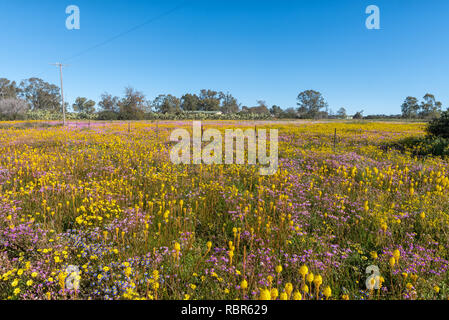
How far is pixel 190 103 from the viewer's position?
10850 centimetres

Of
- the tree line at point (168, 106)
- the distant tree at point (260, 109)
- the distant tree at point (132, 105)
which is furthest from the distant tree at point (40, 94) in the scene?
the distant tree at point (260, 109)

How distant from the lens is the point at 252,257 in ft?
9.04

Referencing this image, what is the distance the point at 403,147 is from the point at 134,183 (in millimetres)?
12521

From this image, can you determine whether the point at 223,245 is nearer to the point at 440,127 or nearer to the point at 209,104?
the point at 440,127

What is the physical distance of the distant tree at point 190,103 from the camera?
355 ft

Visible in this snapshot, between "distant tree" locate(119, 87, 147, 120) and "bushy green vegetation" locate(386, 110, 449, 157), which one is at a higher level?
"distant tree" locate(119, 87, 147, 120)

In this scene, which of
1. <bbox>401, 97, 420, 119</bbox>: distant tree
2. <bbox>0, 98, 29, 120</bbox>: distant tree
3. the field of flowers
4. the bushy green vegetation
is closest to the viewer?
the field of flowers

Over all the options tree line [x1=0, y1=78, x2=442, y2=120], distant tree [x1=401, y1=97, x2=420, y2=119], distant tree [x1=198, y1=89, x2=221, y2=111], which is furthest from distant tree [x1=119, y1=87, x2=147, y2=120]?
distant tree [x1=401, y1=97, x2=420, y2=119]

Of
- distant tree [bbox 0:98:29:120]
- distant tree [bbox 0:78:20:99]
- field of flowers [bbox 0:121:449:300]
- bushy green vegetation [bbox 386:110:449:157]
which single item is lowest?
field of flowers [bbox 0:121:449:300]

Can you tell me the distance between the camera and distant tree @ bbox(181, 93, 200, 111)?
355 feet

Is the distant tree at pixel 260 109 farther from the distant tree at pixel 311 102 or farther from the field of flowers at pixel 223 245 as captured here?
the field of flowers at pixel 223 245

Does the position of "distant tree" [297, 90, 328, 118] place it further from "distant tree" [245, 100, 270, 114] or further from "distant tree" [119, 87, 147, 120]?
"distant tree" [119, 87, 147, 120]

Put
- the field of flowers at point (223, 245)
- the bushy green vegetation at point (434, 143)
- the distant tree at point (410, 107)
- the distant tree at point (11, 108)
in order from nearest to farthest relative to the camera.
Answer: the field of flowers at point (223, 245) < the bushy green vegetation at point (434, 143) < the distant tree at point (11, 108) < the distant tree at point (410, 107)
